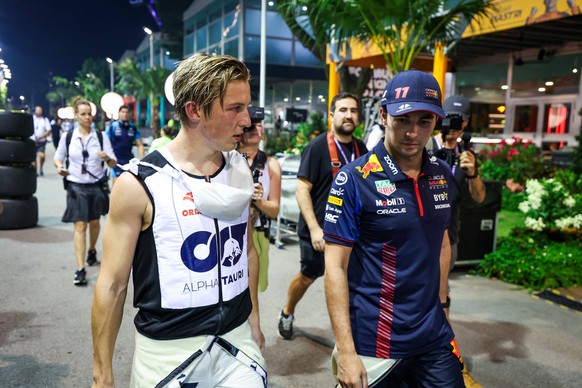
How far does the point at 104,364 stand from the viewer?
2.00 metres

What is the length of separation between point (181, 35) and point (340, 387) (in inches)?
1976

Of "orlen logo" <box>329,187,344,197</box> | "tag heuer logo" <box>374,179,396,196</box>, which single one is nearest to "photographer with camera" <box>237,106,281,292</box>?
"orlen logo" <box>329,187,344,197</box>

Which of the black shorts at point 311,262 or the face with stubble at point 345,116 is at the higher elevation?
the face with stubble at point 345,116

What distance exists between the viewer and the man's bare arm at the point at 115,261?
6.43ft

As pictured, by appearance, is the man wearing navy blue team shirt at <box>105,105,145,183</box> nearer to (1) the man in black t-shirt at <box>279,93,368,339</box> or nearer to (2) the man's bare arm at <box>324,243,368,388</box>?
(1) the man in black t-shirt at <box>279,93,368,339</box>

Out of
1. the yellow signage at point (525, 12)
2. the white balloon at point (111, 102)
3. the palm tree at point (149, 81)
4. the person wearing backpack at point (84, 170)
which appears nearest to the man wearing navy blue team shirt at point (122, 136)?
the white balloon at point (111, 102)

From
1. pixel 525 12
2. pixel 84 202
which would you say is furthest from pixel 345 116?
pixel 525 12

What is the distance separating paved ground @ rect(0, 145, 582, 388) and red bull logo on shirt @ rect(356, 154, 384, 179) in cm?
229

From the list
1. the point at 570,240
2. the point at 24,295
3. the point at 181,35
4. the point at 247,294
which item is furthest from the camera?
the point at 181,35

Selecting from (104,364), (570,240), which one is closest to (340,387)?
(104,364)

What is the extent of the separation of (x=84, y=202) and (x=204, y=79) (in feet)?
17.5

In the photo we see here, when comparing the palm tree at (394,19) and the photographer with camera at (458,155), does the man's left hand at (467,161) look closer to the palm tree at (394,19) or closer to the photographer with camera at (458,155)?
the photographer with camera at (458,155)

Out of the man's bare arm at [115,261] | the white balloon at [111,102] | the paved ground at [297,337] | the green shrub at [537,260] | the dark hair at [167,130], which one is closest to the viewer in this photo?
the man's bare arm at [115,261]

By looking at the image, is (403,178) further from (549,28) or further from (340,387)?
(549,28)
